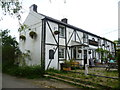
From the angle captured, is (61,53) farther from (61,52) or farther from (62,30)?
(62,30)

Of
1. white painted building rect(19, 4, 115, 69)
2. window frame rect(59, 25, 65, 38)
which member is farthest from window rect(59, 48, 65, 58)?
window frame rect(59, 25, 65, 38)

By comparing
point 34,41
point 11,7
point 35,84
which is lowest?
point 35,84

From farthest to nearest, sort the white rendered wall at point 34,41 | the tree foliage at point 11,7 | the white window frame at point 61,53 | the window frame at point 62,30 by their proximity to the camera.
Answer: the window frame at point 62,30 < the white window frame at point 61,53 < the white rendered wall at point 34,41 < the tree foliage at point 11,7

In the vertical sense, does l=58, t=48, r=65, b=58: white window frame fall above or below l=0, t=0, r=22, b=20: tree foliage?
below

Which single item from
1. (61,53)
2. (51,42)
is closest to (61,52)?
(61,53)

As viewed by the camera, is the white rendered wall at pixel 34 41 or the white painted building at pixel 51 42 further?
the white rendered wall at pixel 34 41

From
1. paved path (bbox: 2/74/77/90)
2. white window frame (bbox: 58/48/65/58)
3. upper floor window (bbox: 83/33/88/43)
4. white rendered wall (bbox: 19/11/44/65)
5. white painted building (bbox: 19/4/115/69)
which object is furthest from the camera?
upper floor window (bbox: 83/33/88/43)

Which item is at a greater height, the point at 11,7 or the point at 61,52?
the point at 11,7

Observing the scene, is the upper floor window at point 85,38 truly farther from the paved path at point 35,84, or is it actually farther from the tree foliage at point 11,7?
the tree foliage at point 11,7

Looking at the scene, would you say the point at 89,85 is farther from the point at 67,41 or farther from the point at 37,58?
the point at 67,41

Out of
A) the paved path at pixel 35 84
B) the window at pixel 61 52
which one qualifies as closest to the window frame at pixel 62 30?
the window at pixel 61 52

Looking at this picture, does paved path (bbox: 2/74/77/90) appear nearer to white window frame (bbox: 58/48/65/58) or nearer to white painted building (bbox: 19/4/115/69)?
white painted building (bbox: 19/4/115/69)

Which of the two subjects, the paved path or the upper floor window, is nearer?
the paved path

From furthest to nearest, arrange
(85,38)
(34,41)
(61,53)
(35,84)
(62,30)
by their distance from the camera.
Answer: (85,38)
(62,30)
(61,53)
(34,41)
(35,84)
